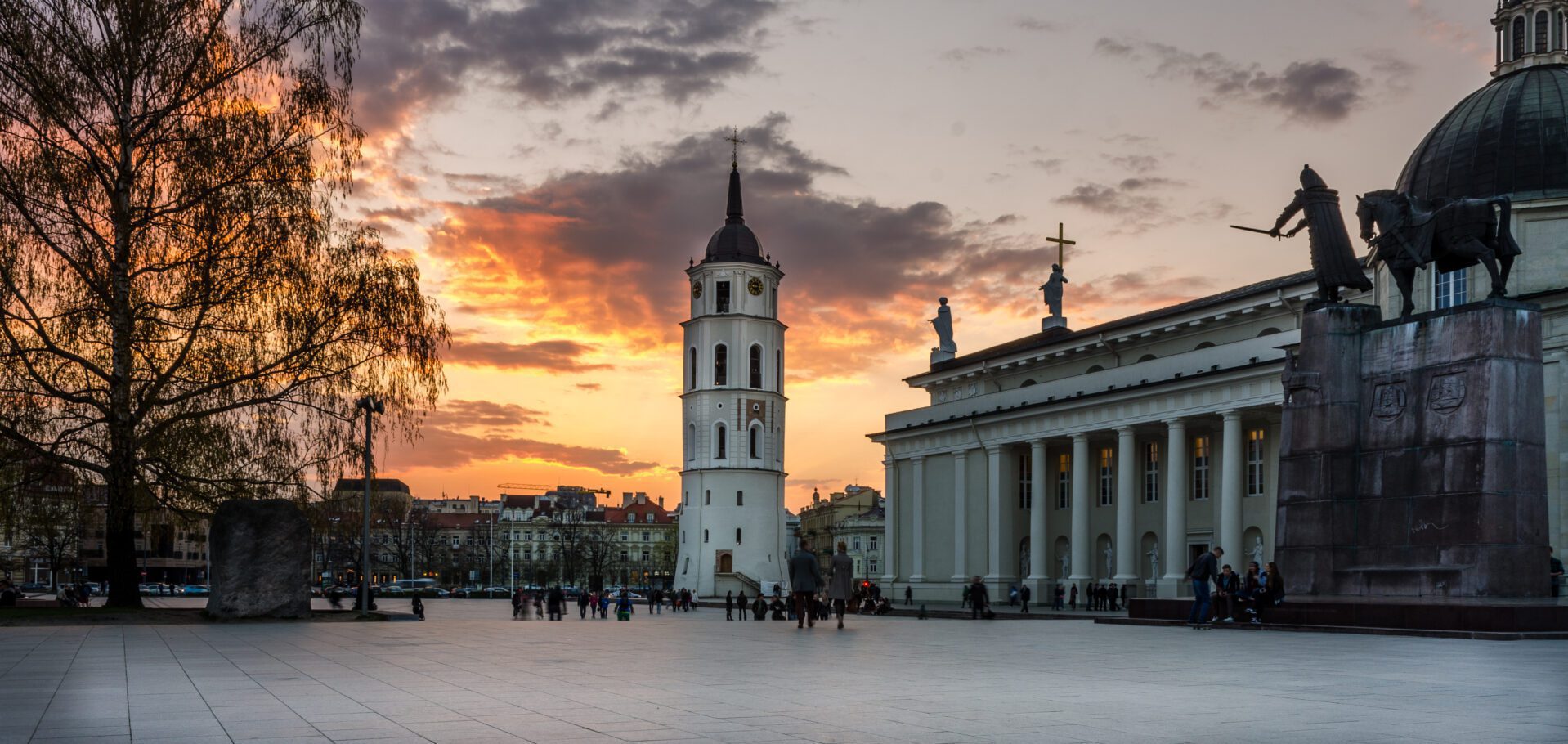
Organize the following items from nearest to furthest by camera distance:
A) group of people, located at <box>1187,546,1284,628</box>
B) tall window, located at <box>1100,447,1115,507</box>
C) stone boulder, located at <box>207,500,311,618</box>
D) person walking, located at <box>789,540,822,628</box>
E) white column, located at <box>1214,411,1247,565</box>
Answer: group of people, located at <box>1187,546,1284,628</box>, person walking, located at <box>789,540,822,628</box>, stone boulder, located at <box>207,500,311,618</box>, white column, located at <box>1214,411,1247,565</box>, tall window, located at <box>1100,447,1115,507</box>

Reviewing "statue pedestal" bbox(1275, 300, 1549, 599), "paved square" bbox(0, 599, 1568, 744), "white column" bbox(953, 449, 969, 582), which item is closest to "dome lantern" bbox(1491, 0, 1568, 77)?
"white column" bbox(953, 449, 969, 582)

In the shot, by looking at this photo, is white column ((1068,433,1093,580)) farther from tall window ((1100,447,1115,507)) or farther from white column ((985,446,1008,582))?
white column ((985,446,1008,582))

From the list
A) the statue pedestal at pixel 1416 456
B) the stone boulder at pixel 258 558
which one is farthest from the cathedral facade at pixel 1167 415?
the stone boulder at pixel 258 558

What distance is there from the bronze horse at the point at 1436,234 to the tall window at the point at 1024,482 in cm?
4435

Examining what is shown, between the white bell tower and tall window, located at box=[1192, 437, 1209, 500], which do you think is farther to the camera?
the white bell tower

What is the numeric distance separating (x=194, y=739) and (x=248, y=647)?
35.7 ft

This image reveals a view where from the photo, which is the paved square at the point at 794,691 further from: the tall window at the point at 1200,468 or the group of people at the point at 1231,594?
the tall window at the point at 1200,468

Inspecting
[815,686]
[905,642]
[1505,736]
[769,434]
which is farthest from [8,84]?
[769,434]

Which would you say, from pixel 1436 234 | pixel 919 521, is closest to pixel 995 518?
pixel 919 521

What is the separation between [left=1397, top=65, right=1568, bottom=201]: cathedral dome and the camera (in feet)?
149

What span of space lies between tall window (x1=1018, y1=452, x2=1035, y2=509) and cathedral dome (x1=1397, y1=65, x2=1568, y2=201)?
2421 cm

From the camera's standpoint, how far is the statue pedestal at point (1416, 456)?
19844 millimetres

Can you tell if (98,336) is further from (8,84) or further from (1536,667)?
(1536,667)

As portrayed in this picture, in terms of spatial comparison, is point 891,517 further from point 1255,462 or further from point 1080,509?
point 1255,462
